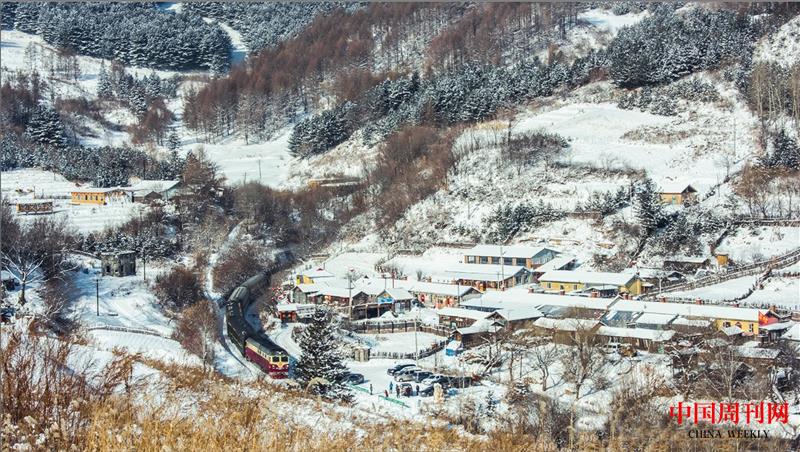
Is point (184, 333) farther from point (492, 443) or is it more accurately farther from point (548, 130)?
point (548, 130)

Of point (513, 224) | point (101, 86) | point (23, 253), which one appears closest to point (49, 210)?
point (23, 253)

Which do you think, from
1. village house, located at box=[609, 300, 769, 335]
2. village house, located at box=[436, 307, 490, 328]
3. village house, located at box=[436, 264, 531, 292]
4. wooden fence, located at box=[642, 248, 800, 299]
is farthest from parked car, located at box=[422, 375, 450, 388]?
village house, located at box=[436, 264, 531, 292]

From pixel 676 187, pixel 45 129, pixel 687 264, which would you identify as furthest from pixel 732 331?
pixel 45 129

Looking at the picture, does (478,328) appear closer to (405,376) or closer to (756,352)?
(405,376)

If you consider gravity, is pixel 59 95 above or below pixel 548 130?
above

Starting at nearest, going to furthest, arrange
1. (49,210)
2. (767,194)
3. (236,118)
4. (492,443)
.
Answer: (492,443) → (767,194) → (49,210) → (236,118)

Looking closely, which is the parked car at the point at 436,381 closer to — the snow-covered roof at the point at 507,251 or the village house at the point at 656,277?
the village house at the point at 656,277
